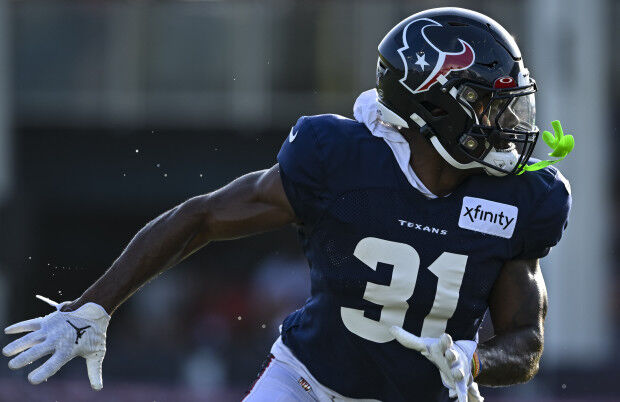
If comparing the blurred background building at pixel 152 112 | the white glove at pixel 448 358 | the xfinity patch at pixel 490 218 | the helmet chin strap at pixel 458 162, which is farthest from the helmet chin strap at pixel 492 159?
the blurred background building at pixel 152 112

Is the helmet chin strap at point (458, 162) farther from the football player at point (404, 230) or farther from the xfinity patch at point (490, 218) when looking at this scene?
the xfinity patch at point (490, 218)

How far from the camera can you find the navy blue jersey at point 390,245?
145 inches

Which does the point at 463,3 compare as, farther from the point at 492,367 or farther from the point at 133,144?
the point at 492,367

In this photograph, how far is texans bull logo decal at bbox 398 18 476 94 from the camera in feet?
12.4

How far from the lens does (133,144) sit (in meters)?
16.0

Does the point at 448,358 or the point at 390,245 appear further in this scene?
the point at 390,245

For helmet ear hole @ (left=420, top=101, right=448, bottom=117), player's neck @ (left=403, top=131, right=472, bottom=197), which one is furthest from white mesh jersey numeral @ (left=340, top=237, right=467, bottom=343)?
helmet ear hole @ (left=420, top=101, right=448, bottom=117)

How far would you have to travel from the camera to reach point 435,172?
12.5 feet

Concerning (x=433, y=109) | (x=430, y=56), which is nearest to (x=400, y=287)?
(x=433, y=109)

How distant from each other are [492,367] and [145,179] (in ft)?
41.6

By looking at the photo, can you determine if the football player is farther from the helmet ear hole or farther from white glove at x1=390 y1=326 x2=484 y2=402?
white glove at x1=390 y1=326 x2=484 y2=402

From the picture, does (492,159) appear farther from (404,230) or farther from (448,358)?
(448,358)

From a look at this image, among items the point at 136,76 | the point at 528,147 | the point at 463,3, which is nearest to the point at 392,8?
the point at 463,3

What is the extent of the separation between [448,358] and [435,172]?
787 mm
